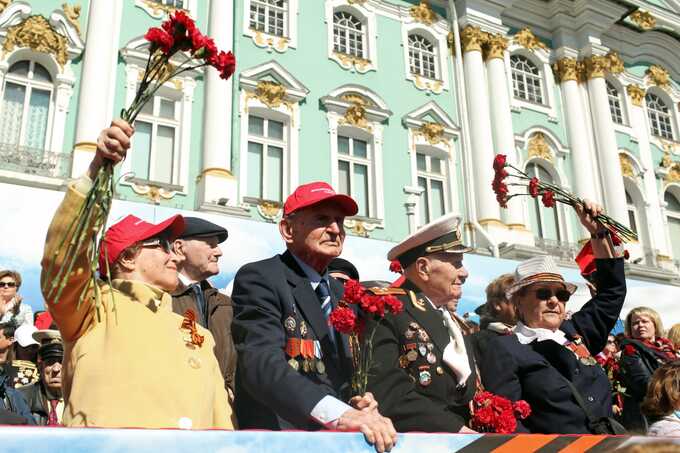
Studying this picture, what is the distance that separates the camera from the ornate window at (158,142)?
12.3 metres

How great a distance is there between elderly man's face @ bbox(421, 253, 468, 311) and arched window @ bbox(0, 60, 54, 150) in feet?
31.7

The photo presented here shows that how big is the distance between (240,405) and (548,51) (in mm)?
16903

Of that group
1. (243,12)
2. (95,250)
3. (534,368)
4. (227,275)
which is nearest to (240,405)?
(95,250)

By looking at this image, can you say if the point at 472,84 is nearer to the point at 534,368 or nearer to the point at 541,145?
the point at 541,145

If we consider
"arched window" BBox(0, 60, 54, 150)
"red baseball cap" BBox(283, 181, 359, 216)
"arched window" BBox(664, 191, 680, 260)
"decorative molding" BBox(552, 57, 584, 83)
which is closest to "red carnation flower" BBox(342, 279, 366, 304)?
"red baseball cap" BBox(283, 181, 359, 216)

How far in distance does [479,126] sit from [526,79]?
9.19 ft

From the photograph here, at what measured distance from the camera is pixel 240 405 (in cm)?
281

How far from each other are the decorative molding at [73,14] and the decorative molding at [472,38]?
8688 millimetres

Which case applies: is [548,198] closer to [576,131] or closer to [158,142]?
[158,142]

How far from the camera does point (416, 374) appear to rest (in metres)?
2.90

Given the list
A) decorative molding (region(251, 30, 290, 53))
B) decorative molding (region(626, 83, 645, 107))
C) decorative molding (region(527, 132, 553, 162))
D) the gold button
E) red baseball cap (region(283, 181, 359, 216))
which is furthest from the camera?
decorative molding (region(626, 83, 645, 107))

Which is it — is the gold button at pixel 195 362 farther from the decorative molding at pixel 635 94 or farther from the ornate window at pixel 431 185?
the decorative molding at pixel 635 94

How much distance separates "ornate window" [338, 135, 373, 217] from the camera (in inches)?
559

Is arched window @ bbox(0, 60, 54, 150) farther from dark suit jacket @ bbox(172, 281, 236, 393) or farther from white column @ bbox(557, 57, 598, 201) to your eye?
white column @ bbox(557, 57, 598, 201)
